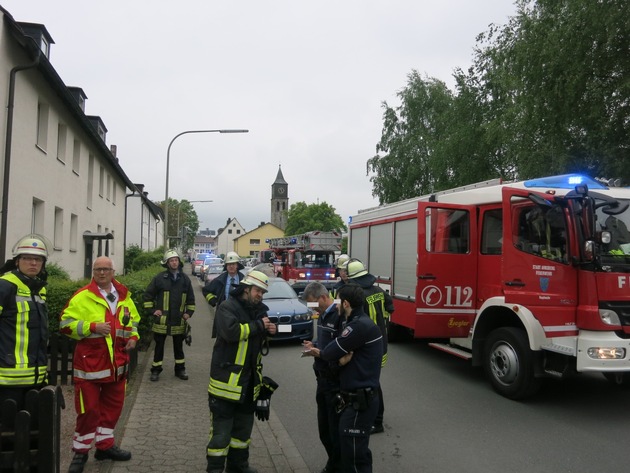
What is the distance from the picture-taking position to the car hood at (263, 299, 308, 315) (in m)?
11.0

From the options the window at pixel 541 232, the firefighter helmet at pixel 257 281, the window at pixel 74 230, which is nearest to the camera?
the firefighter helmet at pixel 257 281

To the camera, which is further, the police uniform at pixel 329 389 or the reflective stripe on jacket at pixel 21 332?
the police uniform at pixel 329 389

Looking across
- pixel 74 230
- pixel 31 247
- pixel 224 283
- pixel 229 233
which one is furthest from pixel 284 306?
pixel 229 233

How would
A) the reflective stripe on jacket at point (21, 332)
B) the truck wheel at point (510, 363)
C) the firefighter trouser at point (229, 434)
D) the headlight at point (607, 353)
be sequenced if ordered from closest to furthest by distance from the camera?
1. the reflective stripe on jacket at point (21, 332)
2. the firefighter trouser at point (229, 434)
3. the headlight at point (607, 353)
4. the truck wheel at point (510, 363)

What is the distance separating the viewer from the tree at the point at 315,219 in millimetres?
88375

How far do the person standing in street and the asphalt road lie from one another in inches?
17.0

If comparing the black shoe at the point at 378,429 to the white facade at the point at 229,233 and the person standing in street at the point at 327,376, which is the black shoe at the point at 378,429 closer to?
the person standing in street at the point at 327,376

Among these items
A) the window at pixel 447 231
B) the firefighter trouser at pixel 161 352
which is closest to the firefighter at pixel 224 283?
the firefighter trouser at pixel 161 352

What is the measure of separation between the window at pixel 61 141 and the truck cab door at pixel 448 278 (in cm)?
1267

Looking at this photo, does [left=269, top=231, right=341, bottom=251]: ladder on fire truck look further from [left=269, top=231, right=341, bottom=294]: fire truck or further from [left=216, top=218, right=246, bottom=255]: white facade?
[left=216, top=218, right=246, bottom=255]: white facade

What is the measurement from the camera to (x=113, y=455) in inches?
174

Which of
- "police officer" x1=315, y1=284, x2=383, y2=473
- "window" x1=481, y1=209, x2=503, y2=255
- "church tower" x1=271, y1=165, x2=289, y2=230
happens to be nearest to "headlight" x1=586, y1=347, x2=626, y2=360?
"window" x1=481, y1=209, x2=503, y2=255

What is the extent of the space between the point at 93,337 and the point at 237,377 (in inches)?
49.3

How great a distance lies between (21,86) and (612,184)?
12422 mm
